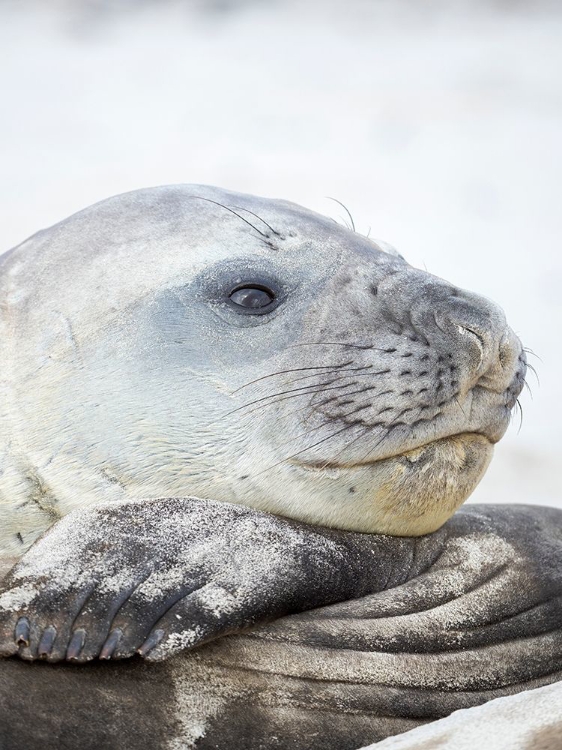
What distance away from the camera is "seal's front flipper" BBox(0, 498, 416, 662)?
2.03 metres

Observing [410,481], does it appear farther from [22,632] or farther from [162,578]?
[22,632]

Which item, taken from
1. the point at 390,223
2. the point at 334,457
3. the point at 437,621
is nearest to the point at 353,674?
the point at 437,621

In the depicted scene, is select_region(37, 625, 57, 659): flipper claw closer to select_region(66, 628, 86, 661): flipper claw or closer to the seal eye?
select_region(66, 628, 86, 661): flipper claw

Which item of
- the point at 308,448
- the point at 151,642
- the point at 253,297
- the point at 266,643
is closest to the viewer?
the point at 151,642

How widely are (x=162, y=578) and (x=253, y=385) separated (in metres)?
0.47

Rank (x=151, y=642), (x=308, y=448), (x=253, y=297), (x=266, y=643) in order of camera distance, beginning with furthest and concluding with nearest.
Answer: (x=253, y=297) → (x=308, y=448) → (x=266, y=643) → (x=151, y=642)

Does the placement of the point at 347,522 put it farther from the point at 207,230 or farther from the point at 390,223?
the point at 390,223

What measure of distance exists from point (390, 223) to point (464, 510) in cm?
451

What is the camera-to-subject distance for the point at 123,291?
8.30 feet

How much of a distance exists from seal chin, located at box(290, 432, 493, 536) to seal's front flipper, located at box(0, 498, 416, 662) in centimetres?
7

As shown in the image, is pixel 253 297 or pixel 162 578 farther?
pixel 253 297

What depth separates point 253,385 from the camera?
240cm

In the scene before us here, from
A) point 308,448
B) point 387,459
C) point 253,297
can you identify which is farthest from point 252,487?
point 253,297

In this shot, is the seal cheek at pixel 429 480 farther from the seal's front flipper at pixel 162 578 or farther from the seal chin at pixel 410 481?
the seal's front flipper at pixel 162 578
